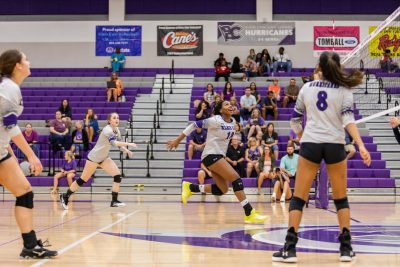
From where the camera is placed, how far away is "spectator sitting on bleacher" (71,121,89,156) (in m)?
19.8

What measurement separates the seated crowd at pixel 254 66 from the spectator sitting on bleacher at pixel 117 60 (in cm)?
419

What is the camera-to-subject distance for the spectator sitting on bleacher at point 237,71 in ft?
84.4

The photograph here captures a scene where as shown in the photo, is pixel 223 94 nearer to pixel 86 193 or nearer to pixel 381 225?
pixel 86 193

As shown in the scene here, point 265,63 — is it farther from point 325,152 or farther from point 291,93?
point 325,152

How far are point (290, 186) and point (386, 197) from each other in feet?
8.74

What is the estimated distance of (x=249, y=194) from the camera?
1753cm

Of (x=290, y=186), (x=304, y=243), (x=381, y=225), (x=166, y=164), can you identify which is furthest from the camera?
(x=166, y=164)

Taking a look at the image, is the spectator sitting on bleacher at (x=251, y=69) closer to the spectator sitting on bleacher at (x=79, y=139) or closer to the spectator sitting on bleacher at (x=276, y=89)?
the spectator sitting on bleacher at (x=276, y=89)

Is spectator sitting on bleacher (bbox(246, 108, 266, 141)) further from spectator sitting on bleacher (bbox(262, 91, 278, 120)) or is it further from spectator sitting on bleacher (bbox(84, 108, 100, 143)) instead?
spectator sitting on bleacher (bbox(84, 108, 100, 143))

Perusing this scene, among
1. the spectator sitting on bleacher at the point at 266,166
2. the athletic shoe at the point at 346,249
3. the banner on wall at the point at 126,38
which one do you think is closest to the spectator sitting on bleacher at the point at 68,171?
the spectator sitting on bleacher at the point at 266,166
